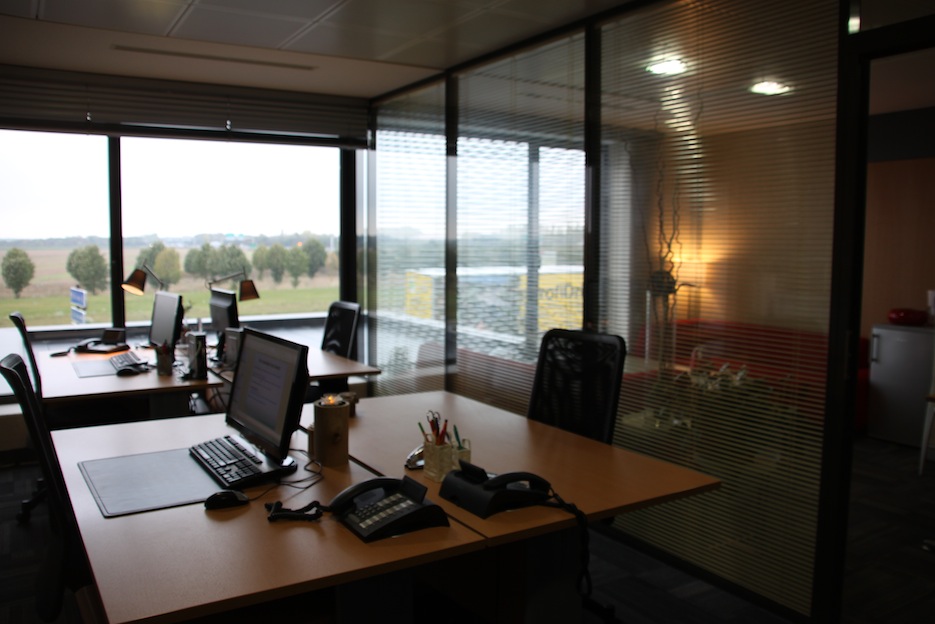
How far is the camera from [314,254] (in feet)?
21.2

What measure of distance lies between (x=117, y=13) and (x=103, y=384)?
1927 mm

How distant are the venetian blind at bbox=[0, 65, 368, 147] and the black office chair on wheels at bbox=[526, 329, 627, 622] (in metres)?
3.79

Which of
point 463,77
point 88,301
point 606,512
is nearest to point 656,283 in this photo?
point 606,512

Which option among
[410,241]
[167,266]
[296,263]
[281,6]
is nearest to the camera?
[281,6]

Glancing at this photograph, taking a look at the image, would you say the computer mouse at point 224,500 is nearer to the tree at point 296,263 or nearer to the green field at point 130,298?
the green field at point 130,298

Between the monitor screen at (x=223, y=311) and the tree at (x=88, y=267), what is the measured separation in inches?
54.9

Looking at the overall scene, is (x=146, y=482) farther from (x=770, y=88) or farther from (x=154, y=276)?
(x=154, y=276)

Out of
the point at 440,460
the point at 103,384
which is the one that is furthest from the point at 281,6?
the point at 440,460

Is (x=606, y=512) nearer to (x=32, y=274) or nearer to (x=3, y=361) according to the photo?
(x=3, y=361)

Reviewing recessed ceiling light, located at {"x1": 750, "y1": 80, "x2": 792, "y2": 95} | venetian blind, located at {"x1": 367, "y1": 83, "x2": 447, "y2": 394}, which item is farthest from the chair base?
recessed ceiling light, located at {"x1": 750, "y1": 80, "x2": 792, "y2": 95}

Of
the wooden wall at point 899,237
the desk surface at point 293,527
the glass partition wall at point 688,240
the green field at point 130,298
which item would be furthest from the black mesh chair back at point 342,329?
the wooden wall at point 899,237

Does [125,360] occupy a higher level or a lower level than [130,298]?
lower

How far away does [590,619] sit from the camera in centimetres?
298

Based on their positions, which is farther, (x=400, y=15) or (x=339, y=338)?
(x=339, y=338)
